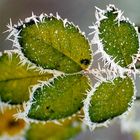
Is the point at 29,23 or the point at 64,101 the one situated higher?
the point at 29,23

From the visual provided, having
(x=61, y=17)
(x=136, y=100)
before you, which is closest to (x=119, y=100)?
(x=136, y=100)

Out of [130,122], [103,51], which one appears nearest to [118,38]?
[103,51]

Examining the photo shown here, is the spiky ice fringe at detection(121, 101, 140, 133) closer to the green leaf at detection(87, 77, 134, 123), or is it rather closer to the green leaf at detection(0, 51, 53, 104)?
the green leaf at detection(87, 77, 134, 123)

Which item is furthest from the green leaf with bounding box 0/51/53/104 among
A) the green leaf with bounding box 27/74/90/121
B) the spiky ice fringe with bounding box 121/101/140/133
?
the spiky ice fringe with bounding box 121/101/140/133

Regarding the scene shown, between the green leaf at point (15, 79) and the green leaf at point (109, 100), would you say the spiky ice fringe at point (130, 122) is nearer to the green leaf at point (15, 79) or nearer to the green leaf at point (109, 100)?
the green leaf at point (109, 100)

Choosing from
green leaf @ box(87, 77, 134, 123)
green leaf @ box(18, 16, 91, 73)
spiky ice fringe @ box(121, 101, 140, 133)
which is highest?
green leaf @ box(18, 16, 91, 73)

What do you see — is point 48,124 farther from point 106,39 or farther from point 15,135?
point 106,39
